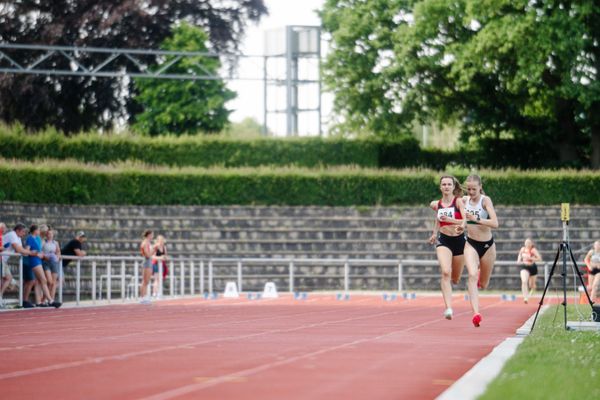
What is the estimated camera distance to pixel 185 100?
2478 inches

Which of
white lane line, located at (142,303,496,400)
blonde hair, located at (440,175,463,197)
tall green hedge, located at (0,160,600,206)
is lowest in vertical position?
white lane line, located at (142,303,496,400)

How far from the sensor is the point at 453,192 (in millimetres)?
18547

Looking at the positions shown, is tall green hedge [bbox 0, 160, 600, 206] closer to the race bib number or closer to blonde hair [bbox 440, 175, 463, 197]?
blonde hair [bbox 440, 175, 463, 197]

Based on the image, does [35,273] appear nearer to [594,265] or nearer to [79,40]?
[594,265]

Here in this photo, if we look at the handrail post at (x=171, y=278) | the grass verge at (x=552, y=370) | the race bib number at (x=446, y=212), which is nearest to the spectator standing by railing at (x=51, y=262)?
Answer: the handrail post at (x=171, y=278)

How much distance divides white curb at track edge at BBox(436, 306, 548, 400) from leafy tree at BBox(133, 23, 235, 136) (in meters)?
47.3

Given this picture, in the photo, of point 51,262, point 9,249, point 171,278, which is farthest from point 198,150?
point 9,249

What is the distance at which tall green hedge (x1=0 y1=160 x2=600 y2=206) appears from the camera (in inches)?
1969

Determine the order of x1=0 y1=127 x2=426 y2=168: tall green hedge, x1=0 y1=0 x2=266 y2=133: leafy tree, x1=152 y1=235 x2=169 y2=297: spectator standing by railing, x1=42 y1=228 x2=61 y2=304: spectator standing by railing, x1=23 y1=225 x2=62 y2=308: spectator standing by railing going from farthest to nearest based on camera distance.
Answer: x1=0 y1=0 x2=266 y2=133: leafy tree → x1=0 y1=127 x2=426 y2=168: tall green hedge → x1=152 y1=235 x2=169 y2=297: spectator standing by railing → x1=42 y1=228 x2=61 y2=304: spectator standing by railing → x1=23 y1=225 x2=62 y2=308: spectator standing by railing

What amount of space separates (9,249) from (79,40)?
3089cm

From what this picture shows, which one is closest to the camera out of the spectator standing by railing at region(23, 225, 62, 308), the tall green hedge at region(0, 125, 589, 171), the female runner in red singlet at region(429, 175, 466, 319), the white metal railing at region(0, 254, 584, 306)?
the female runner in red singlet at region(429, 175, 466, 319)

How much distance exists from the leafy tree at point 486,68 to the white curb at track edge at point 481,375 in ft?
130

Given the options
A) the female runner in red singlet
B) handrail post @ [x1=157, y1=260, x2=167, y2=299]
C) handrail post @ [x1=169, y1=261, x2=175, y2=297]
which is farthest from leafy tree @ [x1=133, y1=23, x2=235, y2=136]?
the female runner in red singlet

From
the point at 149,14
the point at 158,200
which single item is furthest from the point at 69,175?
the point at 149,14
